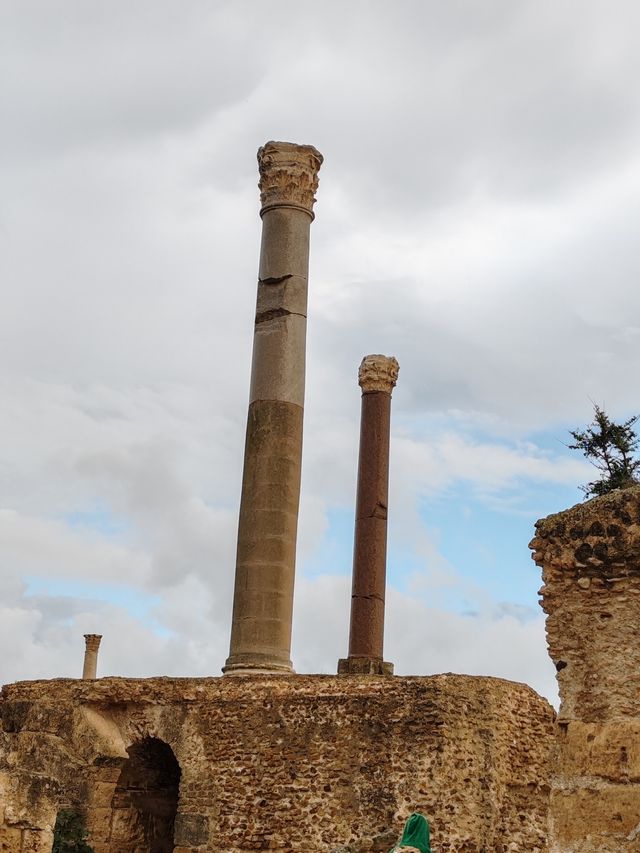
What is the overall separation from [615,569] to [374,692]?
9566mm

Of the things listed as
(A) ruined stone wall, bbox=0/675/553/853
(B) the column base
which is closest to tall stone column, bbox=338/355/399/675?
(B) the column base

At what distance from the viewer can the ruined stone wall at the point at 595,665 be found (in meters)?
2.73

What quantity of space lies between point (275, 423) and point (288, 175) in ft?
12.9

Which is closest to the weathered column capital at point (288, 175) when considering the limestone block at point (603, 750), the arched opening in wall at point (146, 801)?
the arched opening in wall at point (146, 801)

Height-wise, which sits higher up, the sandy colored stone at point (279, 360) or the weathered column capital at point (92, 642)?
the sandy colored stone at point (279, 360)

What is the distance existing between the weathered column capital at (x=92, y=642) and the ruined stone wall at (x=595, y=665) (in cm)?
2857

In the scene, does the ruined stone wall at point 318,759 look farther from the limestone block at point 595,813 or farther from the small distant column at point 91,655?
the small distant column at point 91,655

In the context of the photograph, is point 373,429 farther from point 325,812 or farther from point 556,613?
point 556,613

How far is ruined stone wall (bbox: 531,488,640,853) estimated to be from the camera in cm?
273

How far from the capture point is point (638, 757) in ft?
9.06

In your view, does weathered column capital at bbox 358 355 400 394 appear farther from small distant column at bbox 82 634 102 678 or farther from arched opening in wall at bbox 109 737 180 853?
small distant column at bbox 82 634 102 678

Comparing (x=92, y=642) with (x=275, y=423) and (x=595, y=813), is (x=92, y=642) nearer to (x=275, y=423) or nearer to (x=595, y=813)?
(x=275, y=423)

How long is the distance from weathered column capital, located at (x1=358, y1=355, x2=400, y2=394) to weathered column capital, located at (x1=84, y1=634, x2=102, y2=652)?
1424 centimetres

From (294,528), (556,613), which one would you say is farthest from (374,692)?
(556,613)
